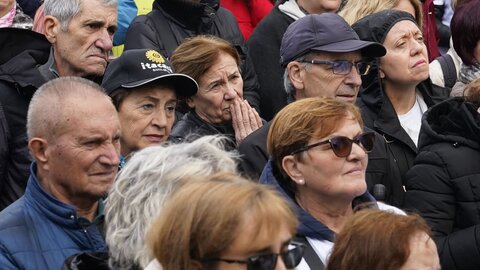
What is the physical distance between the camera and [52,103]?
4.80 meters

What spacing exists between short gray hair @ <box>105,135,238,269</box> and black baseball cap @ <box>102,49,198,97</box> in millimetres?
1441

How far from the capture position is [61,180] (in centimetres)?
473

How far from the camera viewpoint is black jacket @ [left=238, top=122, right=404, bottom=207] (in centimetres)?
566

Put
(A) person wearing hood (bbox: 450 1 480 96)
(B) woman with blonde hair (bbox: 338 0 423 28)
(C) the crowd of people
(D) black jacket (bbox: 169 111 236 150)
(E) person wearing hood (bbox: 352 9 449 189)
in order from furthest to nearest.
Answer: (B) woman with blonde hair (bbox: 338 0 423 28) → (A) person wearing hood (bbox: 450 1 480 96) → (E) person wearing hood (bbox: 352 9 449 189) → (D) black jacket (bbox: 169 111 236 150) → (C) the crowd of people

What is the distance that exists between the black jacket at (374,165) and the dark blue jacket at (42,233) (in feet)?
3.50

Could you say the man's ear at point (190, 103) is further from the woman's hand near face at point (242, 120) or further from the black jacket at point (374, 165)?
the black jacket at point (374, 165)

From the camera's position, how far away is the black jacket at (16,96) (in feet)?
18.8

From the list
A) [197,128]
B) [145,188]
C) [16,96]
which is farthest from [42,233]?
[197,128]

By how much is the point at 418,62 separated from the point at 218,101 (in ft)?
4.12

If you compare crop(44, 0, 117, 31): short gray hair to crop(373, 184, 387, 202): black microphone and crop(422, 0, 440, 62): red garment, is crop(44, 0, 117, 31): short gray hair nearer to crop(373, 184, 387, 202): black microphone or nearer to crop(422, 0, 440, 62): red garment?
crop(373, 184, 387, 202): black microphone

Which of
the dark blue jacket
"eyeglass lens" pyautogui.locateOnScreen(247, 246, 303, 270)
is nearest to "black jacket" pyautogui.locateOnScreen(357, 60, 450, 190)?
the dark blue jacket

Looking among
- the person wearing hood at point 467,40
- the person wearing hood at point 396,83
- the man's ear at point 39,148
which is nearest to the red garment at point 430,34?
the person wearing hood at point 467,40

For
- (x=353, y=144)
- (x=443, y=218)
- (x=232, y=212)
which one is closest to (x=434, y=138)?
(x=443, y=218)

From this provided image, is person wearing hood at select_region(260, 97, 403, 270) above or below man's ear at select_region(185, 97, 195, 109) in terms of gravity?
above
